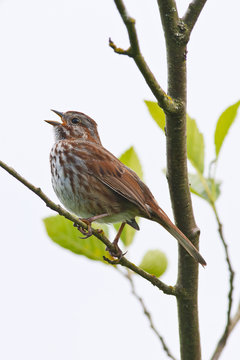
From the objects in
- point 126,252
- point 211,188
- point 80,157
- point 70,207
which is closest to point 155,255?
point 126,252

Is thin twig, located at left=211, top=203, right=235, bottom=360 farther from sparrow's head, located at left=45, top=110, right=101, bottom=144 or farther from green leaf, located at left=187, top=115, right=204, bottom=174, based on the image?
sparrow's head, located at left=45, top=110, right=101, bottom=144

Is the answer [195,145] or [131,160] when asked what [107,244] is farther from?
[195,145]

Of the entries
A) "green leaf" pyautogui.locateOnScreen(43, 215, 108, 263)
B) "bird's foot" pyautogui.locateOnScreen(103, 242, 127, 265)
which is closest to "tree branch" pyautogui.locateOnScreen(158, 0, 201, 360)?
"bird's foot" pyautogui.locateOnScreen(103, 242, 127, 265)

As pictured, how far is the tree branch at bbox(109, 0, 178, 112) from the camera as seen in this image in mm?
2520

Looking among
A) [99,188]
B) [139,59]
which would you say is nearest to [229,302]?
[139,59]

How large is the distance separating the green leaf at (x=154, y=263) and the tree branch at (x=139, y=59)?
1091mm

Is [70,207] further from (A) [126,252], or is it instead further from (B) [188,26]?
(B) [188,26]

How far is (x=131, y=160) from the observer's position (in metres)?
4.19

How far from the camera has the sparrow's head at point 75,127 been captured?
605cm

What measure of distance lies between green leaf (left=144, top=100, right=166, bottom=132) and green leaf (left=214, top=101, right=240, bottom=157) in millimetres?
372

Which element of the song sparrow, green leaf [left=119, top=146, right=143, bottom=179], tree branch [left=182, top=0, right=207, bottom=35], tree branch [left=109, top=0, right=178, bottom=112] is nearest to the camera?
tree branch [left=109, top=0, right=178, bottom=112]

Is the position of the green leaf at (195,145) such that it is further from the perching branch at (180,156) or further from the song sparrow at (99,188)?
the song sparrow at (99,188)

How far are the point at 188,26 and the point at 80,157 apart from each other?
2398 mm

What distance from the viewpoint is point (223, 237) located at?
3.39m
